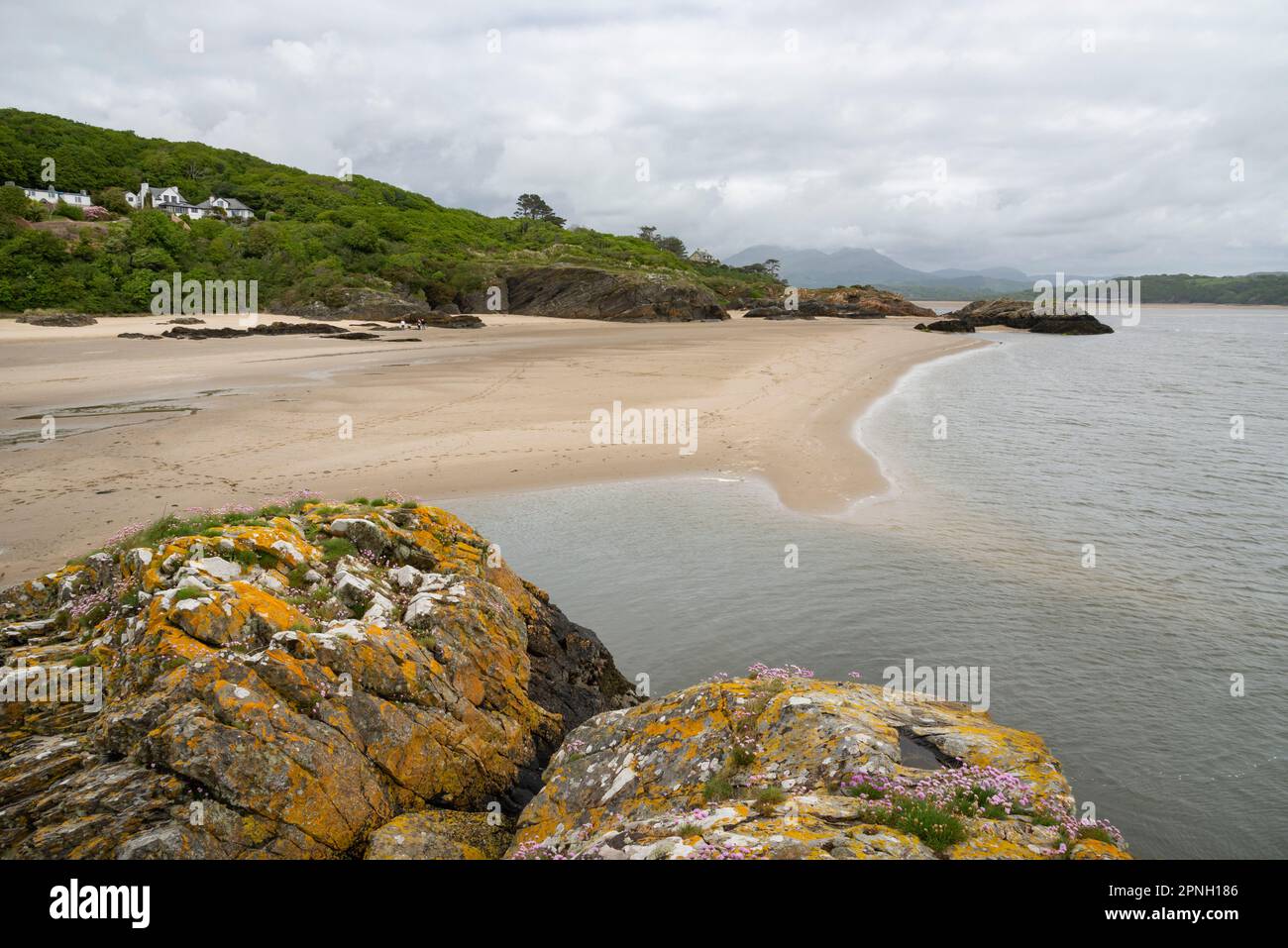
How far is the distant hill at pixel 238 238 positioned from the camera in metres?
49.4

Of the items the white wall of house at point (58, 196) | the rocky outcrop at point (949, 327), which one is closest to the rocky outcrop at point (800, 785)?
the rocky outcrop at point (949, 327)

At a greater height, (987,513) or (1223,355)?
(1223,355)

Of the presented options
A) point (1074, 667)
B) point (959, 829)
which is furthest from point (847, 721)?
point (1074, 667)

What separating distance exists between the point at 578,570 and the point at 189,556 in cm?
648

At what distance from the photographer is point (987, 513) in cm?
1483

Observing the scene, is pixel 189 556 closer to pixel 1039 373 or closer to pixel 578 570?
pixel 578 570

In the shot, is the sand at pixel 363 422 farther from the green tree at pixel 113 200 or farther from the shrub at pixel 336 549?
the green tree at pixel 113 200

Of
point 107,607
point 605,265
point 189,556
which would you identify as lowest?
point 107,607

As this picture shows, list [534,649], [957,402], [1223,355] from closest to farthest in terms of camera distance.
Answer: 1. [534,649]
2. [957,402]
3. [1223,355]

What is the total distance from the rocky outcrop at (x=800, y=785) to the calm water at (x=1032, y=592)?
2074 mm

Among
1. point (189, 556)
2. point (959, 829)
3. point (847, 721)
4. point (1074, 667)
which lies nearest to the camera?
point (959, 829)

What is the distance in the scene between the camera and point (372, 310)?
178 feet

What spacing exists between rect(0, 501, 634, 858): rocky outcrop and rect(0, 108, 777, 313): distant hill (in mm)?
53736

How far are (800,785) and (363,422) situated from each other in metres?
18.9
